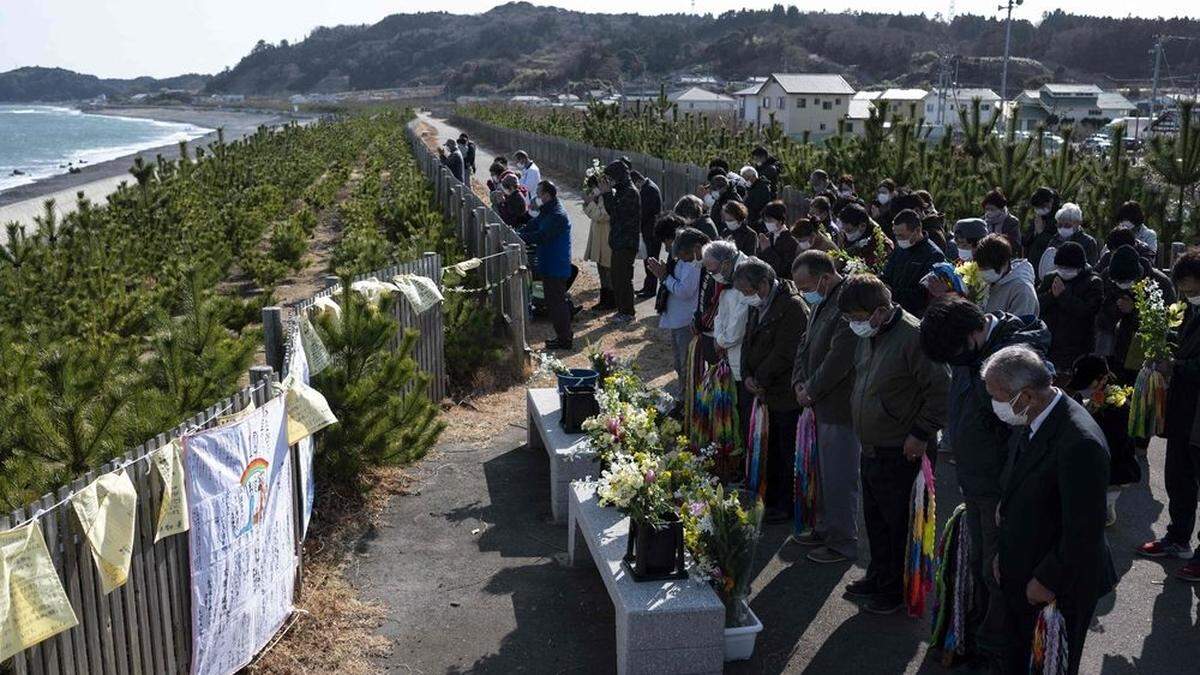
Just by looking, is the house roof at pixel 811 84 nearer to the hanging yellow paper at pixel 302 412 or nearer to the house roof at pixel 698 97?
the house roof at pixel 698 97

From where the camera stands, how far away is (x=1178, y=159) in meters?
13.9

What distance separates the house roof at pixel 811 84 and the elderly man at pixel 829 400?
277 feet

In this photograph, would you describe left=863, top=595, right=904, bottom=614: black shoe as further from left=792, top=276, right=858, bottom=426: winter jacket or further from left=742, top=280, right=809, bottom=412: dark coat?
left=742, top=280, right=809, bottom=412: dark coat

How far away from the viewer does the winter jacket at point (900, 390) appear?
589cm

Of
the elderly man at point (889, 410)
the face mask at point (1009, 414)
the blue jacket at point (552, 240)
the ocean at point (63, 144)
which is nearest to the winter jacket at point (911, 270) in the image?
the elderly man at point (889, 410)

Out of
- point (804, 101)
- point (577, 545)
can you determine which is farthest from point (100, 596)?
point (804, 101)

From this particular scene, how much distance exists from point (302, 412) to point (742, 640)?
270cm

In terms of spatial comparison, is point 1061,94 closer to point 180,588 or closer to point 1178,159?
point 1178,159

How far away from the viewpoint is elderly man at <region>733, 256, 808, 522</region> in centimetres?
739

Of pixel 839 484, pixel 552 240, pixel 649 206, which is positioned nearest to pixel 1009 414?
pixel 839 484

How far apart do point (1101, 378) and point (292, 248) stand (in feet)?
51.8

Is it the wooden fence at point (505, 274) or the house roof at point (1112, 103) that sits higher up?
the wooden fence at point (505, 274)

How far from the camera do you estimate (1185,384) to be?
6762 mm

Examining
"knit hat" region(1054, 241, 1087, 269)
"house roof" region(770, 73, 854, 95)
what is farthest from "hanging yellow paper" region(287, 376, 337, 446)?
"house roof" region(770, 73, 854, 95)
